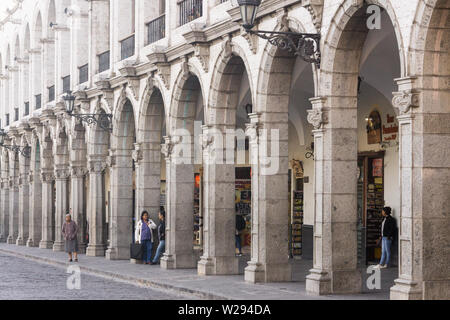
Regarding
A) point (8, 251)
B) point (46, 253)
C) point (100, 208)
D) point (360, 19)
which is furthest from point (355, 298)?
point (8, 251)

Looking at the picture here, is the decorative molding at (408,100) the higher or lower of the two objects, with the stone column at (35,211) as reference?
higher

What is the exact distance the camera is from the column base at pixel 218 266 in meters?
21.8

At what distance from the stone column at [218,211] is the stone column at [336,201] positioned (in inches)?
205

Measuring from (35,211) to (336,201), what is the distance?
26.4 meters

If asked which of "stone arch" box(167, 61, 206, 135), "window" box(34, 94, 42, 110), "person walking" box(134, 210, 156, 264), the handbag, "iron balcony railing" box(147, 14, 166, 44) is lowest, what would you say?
the handbag

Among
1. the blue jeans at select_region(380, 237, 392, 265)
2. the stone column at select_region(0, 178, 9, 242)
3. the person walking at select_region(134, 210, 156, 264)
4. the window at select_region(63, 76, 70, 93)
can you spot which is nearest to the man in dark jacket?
the blue jeans at select_region(380, 237, 392, 265)

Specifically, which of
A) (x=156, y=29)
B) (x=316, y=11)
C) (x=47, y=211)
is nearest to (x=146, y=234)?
(x=156, y=29)

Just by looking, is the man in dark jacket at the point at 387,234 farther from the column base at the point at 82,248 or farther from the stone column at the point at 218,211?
the column base at the point at 82,248

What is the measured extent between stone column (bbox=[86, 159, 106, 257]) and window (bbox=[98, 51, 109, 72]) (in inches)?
118

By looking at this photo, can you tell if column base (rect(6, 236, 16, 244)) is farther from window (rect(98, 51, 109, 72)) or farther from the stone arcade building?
window (rect(98, 51, 109, 72))

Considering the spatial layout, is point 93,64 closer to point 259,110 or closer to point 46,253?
point 46,253

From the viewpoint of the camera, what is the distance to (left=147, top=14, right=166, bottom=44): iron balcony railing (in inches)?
1045

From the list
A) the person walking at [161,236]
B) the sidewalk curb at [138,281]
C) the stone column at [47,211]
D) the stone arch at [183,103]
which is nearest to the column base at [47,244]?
the stone column at [47,211]
